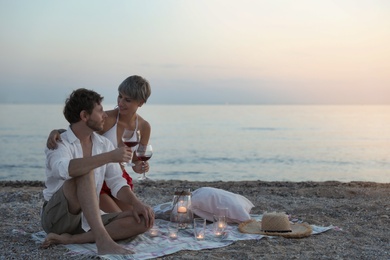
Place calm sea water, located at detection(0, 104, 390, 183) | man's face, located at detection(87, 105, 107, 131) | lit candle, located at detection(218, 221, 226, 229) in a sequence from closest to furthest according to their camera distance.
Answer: man's face, located at detection(87, 105, 107, 131), lit candle, located at detection(218, 221, 226, 229), calm sea water, located at detection(0, 104, 390, 183)

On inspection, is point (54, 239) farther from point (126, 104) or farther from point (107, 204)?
point (126, 104)

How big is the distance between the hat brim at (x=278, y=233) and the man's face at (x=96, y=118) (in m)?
1.98

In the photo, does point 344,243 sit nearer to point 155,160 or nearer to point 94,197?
point 94,197

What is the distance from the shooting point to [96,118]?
4578mm

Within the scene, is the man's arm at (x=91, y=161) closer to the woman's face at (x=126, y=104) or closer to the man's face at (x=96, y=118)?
the man's face at (x=96, y=118)

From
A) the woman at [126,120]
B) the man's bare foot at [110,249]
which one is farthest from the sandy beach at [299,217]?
the woman at [126,120]

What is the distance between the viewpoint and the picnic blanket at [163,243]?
15.1 ft

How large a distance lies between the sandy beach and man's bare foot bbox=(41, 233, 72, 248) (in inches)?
1.8

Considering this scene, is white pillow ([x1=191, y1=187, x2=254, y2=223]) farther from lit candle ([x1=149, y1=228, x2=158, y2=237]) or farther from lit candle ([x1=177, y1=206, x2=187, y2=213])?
lit candle ([x1=149, y1=228, x2=158, y2=237])

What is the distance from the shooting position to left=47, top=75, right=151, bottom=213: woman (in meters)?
5.34

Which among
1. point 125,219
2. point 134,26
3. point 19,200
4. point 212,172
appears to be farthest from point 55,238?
point 134,26

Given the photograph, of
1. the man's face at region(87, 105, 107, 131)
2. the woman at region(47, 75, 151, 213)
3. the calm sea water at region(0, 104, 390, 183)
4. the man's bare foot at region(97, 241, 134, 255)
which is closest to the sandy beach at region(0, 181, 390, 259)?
the man's bare foot at region(97, 241, 134, 255)

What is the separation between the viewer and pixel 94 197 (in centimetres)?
445

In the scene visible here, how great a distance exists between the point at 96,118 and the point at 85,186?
1.98 ft
